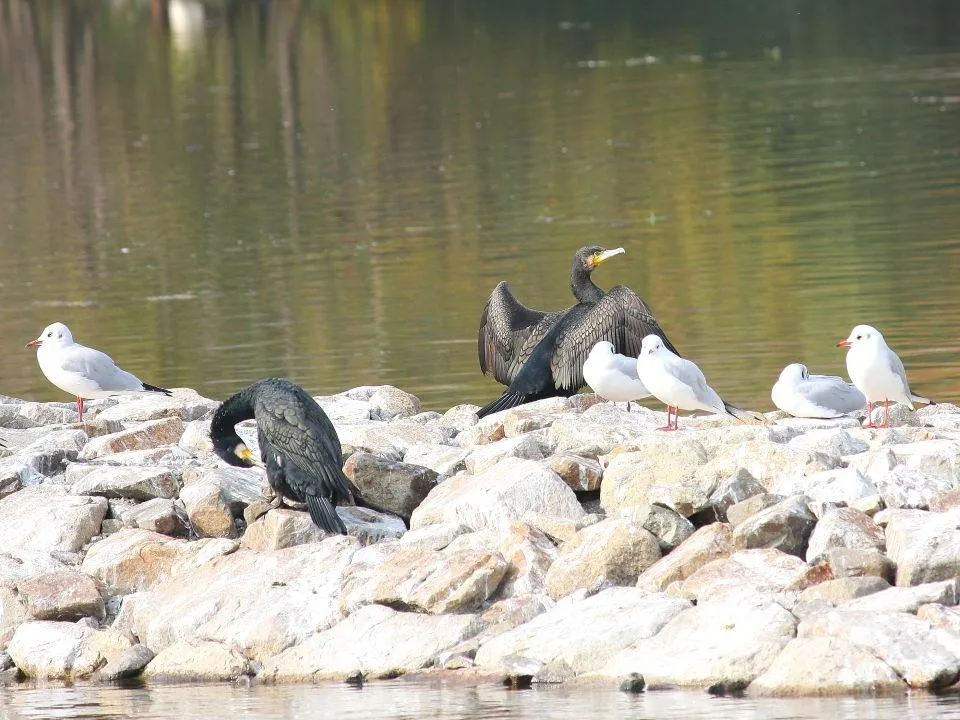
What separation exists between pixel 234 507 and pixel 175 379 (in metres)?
7.23

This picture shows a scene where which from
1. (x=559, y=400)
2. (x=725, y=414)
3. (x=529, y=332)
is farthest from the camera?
(x=529, y=332)

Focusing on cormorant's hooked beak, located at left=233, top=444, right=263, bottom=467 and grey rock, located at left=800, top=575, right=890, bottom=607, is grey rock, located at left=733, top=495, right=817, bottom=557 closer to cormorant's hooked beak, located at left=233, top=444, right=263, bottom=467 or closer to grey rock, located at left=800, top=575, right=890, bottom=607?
grey rock, located at left=800, top=575, right=890, bottom=607

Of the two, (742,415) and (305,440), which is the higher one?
(305,440)

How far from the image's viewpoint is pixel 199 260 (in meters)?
25.7

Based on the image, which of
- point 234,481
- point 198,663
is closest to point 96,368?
point 234,481

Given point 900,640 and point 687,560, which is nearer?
point 900,640

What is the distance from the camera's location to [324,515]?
992cm

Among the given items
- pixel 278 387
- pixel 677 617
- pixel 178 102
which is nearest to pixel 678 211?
pixel 278 387

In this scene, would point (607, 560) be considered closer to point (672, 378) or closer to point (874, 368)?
point (672, 378)

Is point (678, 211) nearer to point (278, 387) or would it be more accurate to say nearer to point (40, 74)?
point (278, 387)

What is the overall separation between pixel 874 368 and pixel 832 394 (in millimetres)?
786

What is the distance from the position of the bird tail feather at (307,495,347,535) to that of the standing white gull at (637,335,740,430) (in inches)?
83.3

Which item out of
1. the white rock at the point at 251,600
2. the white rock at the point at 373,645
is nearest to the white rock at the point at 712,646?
the white rock at the point at 373,645

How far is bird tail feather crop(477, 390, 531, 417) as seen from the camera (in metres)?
13.2
